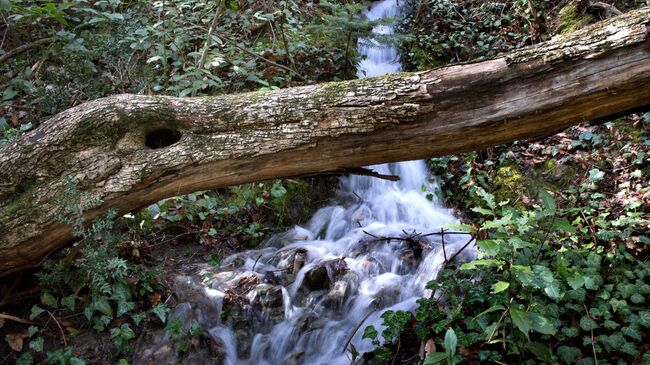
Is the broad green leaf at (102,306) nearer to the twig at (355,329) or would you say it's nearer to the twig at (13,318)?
the twig at (13,318)

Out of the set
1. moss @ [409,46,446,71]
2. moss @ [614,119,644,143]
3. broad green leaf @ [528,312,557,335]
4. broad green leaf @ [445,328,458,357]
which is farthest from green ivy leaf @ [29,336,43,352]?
moss @ [409,46,446,71]

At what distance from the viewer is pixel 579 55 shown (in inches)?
115

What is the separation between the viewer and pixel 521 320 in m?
2.70

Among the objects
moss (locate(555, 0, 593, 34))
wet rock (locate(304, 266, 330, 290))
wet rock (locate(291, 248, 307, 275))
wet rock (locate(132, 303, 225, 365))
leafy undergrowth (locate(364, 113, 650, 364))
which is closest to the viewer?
leafy undergrowth (locate(364, 113, 650, 364))

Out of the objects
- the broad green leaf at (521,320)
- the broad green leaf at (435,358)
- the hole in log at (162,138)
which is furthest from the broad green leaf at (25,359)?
the broad green leaf at (521,320)

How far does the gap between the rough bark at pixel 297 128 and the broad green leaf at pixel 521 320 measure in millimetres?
1156

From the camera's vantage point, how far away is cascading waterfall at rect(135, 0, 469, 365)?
3.90 m

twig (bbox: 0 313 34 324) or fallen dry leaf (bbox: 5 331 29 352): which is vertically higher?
twig (bbox: 0 313 34 324)

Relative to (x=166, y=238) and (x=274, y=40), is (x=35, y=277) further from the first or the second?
(x=274, y=40)

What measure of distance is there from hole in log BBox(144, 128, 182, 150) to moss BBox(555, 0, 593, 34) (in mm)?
5377

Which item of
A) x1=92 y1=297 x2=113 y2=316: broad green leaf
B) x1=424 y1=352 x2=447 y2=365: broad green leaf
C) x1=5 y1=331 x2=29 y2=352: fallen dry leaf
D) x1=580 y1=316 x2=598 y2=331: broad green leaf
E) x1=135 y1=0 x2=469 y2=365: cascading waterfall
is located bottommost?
x1=135 y1=0 x2=469 y2=365: cascading waterfall

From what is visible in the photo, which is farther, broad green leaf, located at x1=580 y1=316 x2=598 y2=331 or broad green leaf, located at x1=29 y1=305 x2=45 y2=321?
broad green leaf, located at x1=29 y1=305 x2=45 y2=321

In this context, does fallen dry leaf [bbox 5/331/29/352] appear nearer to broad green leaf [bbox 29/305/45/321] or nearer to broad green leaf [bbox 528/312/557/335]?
broad green leaf [bbox 29/305/45/321]

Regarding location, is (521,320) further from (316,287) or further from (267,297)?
(267,297)
